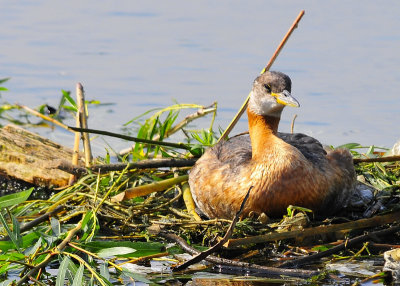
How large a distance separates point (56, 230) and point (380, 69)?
715 cm

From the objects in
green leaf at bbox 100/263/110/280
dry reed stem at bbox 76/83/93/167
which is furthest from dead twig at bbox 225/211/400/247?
dry reed stem at bbox 76/83/93/167

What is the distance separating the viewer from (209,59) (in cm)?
1241

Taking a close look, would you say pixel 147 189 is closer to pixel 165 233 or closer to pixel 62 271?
pixel 165 233

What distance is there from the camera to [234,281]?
16.7 ft

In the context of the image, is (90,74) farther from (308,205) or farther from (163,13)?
(308,205)

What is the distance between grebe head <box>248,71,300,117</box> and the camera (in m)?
6.21

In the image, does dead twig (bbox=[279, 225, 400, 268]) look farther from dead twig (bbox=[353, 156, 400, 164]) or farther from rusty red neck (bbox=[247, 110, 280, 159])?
rusty red neck (bbox=[247, 110, 280, 159])

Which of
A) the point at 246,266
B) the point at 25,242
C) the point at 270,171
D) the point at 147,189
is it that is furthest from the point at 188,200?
the point at 25,242

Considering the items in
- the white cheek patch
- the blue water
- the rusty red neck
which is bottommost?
the blue water

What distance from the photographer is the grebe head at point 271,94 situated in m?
6.21

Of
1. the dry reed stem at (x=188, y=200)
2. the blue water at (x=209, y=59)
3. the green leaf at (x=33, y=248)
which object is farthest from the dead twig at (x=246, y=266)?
the blue water at (x=209, y=59)

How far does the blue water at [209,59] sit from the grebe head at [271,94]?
9.87 ft

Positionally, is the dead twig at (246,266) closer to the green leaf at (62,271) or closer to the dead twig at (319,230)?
the dead twig at (319,230)

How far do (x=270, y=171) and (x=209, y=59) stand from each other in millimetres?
6654
